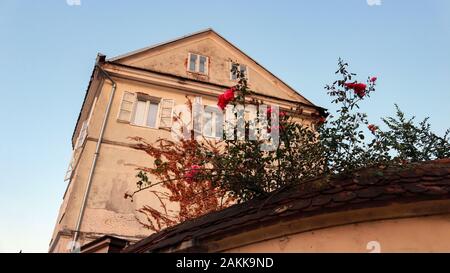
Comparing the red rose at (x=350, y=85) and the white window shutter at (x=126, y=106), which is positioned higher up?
the white window shutter at (x=126, y=106)

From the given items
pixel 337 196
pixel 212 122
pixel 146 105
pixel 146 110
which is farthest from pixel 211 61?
pixel 337 196

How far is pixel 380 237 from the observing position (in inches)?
145

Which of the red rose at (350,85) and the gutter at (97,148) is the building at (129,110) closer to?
the gutter at (97,148)

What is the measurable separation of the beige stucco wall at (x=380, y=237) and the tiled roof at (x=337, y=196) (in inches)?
9.2

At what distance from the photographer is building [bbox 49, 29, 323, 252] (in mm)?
9922

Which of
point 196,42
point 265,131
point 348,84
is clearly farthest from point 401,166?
point 196,42

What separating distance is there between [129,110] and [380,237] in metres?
10.2

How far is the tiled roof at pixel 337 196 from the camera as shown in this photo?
3.72 m

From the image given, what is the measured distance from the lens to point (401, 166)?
4.59m

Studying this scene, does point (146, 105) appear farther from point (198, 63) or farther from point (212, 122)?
point (198, 63)

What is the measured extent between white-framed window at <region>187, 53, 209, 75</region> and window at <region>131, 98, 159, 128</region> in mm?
2515

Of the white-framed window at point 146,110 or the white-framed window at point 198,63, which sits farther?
the white-framed window at point 198,63

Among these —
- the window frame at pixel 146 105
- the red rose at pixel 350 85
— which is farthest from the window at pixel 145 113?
the red rose at pixel 350 85
